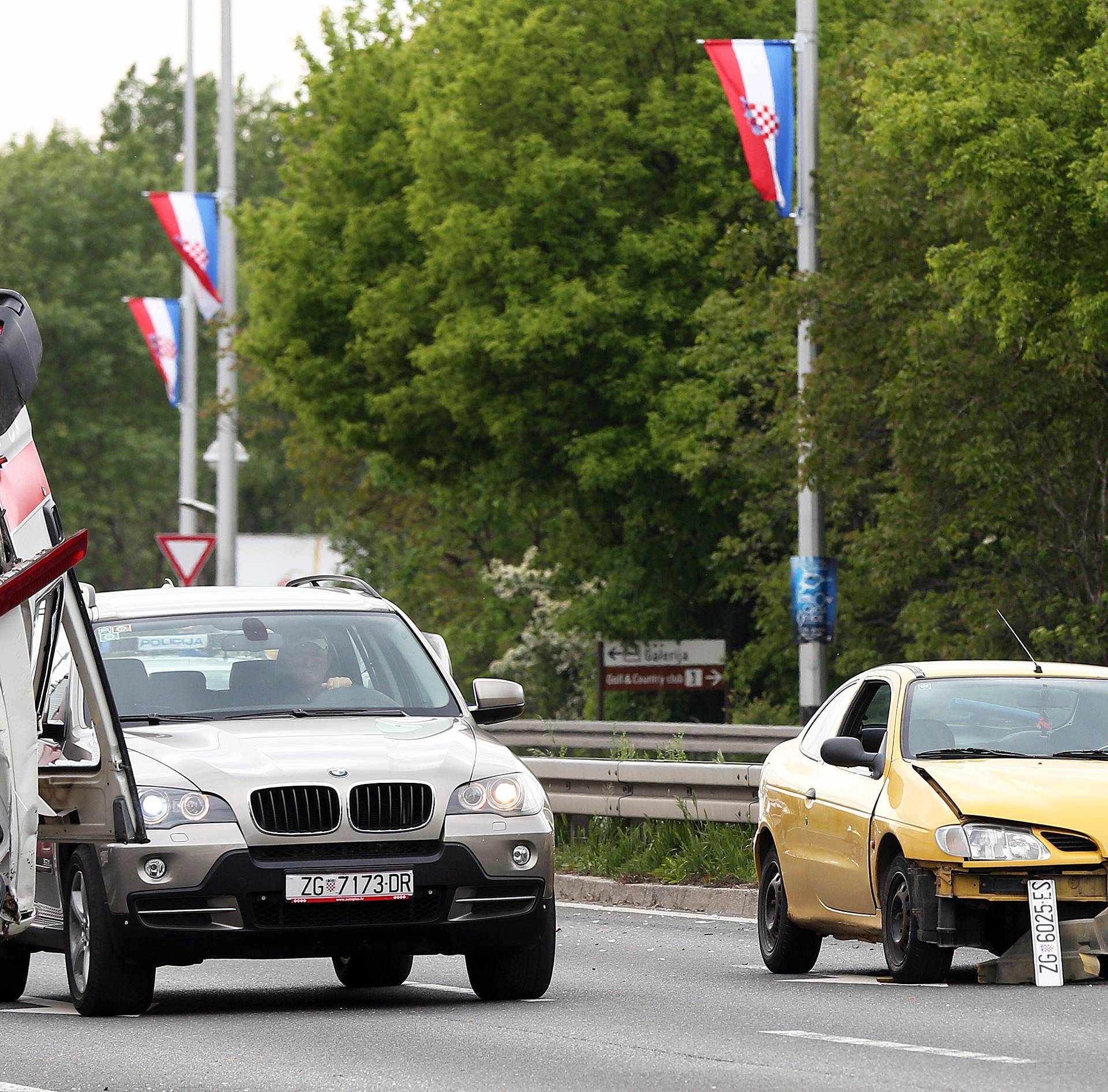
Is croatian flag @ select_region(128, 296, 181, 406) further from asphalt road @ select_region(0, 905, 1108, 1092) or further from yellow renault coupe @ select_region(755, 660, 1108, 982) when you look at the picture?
yellow renault coupe @ select_region(755, 660, 1108, 982)

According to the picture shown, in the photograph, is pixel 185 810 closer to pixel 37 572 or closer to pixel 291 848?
pixel 291 848

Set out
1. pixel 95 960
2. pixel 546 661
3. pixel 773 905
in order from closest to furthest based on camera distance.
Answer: pixel 95 960 < pixel 773 905 < pixel 546 661

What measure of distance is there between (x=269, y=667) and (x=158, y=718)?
0.65 m

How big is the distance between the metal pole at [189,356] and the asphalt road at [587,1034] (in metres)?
35.2

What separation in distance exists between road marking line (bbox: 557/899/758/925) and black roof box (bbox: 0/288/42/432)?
7.09m

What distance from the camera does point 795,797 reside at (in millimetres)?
12219

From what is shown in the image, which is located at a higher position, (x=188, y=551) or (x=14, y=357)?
(x=14, y=357)

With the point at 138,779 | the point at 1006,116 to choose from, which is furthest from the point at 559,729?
the point at 138,779

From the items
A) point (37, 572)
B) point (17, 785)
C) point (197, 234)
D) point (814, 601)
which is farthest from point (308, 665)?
point (197, 234)

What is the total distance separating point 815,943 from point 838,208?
1686cm

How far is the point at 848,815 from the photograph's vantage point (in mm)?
11531

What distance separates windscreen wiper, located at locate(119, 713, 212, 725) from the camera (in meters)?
11.2

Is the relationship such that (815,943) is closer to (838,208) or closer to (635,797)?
(635,797)

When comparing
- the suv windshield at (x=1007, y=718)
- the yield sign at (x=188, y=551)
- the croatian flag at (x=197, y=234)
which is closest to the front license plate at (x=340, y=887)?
the suv windshield at (x=1007, y=718)
